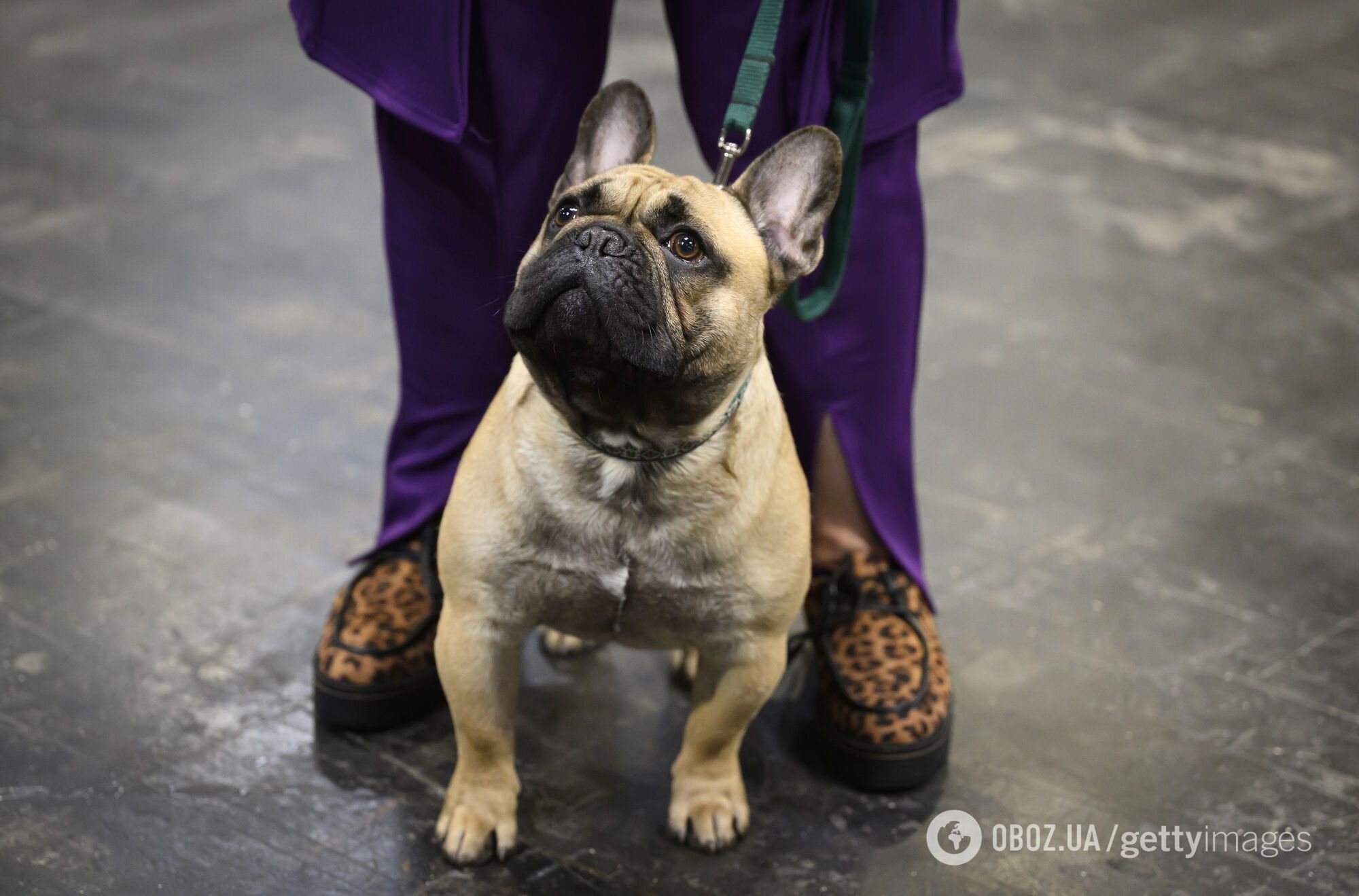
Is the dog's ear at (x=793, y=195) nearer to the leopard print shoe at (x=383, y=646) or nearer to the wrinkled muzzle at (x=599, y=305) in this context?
the wrinkled muzzle at (x=599, y=305)

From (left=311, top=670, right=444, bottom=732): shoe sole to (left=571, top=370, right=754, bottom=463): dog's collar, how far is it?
0.71 m

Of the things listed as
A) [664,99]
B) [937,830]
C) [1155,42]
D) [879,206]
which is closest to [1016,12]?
[1155,42]

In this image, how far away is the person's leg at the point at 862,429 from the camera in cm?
234

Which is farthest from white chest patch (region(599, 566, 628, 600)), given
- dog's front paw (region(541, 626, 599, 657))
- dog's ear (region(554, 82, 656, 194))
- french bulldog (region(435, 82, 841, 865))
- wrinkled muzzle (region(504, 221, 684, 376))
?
dog's front paw (region(541, 626, 599, 657))

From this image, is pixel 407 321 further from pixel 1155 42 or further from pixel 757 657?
pixel 1155 42

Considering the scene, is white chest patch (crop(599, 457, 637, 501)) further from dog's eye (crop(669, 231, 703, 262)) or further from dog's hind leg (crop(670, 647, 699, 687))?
dog's hind leg (crop(670, 647, 699, 687))

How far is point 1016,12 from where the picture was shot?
730 cm

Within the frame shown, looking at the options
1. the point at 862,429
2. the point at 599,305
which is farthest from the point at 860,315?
the point at 599,305

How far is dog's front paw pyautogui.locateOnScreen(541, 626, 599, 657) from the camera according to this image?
2740mm

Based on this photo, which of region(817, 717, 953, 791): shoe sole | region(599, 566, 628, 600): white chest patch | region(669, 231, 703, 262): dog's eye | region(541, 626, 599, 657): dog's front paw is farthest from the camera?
region(541, 626, 599, 657): dog's front paw

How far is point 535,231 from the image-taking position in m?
2.45

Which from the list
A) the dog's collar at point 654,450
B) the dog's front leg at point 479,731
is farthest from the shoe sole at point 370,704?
the dog's collar at point 654,450

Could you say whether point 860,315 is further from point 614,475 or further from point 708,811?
point 708,811

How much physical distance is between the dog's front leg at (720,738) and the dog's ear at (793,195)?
1.88ft
